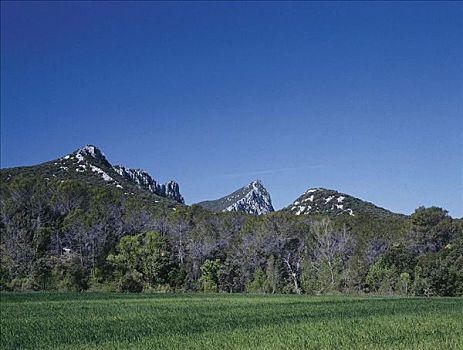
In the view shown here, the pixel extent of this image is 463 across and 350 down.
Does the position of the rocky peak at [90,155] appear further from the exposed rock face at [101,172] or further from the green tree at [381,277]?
the green tree at [381,277]

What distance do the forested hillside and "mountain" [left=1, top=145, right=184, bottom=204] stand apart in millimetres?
48043

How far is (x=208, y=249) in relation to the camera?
255ft

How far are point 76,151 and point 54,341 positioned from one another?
155117 mm

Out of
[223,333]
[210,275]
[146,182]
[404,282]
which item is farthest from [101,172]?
[223,333]

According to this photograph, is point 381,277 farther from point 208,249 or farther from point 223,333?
point 223,333

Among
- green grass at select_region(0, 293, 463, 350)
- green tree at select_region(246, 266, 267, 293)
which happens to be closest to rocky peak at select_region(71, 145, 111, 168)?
green tree at select_region(246, 266, 267, 293)

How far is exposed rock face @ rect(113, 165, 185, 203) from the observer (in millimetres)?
167250

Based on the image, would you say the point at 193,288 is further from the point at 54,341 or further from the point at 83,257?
the point at 54,341

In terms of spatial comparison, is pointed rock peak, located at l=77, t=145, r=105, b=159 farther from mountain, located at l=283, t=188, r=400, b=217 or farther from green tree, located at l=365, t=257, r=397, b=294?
green tree, located at l=365, t=257, r=397, b=294

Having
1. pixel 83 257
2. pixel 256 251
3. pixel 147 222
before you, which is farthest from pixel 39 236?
pixel 256 251

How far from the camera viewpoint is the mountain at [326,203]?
149438mm

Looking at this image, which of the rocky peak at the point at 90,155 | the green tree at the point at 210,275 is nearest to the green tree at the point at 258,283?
the green tree at the point at 210,275

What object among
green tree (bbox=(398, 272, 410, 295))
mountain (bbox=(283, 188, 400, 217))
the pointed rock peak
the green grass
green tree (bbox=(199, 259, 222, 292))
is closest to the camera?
the green grass

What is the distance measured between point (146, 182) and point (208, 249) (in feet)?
332
